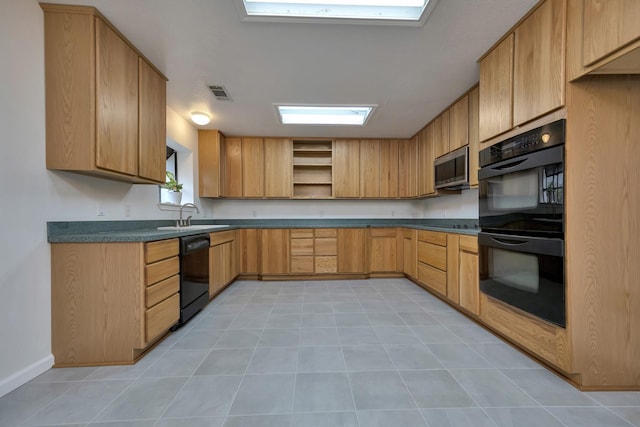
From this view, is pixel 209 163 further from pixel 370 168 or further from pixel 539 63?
pixel 539 63

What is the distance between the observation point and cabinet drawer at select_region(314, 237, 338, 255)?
13.6 ft

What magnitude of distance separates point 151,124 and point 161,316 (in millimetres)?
1681

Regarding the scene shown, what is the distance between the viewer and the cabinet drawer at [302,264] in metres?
4.09

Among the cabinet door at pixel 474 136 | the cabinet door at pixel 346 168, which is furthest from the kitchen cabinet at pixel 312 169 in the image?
the cabinet door at pixel 474 136

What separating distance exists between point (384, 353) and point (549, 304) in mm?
1102

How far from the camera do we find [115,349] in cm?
178

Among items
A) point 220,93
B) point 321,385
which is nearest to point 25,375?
point 321,385

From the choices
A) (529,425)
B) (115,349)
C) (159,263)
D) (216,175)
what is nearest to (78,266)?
(159,263)

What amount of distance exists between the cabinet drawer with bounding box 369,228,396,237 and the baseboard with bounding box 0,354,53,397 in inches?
145

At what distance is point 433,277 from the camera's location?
3219mm

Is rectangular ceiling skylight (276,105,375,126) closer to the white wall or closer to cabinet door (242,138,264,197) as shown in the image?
cabinet door (242,138,264,197)

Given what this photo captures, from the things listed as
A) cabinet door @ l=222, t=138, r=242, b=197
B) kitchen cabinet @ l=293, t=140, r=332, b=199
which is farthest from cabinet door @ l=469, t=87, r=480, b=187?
cabinet door @ l=222, t=138, r=242, b=197

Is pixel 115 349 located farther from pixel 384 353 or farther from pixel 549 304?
pixel 549 304

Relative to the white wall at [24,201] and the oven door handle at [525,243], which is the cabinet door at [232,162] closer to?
the white wall at [24,201]
